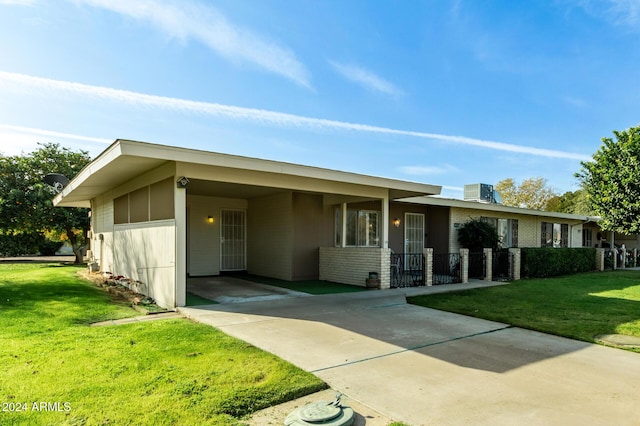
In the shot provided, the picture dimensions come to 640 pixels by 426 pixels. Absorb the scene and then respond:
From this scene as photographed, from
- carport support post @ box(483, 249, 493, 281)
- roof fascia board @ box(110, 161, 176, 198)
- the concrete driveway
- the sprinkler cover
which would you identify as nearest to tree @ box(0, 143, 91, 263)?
roof fascia board @ box(110, 161, 176, 198)

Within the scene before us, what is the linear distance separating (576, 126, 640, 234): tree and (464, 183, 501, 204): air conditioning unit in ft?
13.7

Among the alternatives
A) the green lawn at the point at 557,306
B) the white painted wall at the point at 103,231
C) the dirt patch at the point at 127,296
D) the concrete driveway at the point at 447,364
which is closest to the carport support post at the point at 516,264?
the green lawn at the point at 557,306

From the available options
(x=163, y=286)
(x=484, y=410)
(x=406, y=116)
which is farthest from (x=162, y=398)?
(x=406, y=116)

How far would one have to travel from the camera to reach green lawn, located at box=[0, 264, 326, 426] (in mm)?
2965

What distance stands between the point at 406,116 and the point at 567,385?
16111 mm

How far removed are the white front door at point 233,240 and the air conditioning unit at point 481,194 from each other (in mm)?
12316

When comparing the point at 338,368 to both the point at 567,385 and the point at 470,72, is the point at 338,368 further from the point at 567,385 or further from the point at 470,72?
the point at 470,72

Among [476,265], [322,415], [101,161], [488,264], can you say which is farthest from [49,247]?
[322,415]

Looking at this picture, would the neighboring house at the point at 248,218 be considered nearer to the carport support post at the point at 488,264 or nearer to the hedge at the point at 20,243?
the carport support post at the point at 488,264

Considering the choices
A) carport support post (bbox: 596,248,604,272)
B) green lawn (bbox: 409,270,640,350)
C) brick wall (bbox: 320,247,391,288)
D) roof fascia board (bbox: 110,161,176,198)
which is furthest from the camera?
carport support post (bbox: 596,248,604,272)

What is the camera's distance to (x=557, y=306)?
823 centimetres

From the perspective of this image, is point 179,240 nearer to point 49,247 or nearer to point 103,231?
point 103,231

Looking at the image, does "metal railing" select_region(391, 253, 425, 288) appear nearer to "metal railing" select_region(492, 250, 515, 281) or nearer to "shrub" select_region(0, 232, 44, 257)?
"metal railing" select_region(492, 250, 515, 281)

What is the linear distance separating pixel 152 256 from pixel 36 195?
49.4 ft
